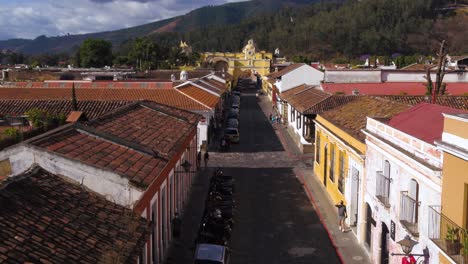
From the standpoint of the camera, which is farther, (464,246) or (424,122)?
(424,122)

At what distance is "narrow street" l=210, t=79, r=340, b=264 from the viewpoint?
18.2 metres

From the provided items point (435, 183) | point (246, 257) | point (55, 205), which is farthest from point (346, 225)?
point (55, 205)

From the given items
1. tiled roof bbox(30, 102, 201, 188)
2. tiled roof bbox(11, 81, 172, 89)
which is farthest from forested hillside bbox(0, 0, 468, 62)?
tiled roof bbox(30, 102, 201, 188)

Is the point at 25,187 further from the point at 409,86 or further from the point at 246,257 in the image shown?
the point at 409,86

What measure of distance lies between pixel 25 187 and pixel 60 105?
18128 millimetres

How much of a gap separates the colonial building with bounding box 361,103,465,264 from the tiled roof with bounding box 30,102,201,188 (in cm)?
636

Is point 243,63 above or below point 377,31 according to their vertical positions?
below

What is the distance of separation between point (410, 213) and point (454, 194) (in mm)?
3208

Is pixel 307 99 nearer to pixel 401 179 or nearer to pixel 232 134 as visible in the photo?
pixel 232 134

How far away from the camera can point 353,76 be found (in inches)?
1655

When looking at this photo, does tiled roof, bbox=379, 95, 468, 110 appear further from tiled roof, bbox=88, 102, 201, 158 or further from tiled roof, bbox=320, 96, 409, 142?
tiled roof, bbox=88, 102, 201, 158

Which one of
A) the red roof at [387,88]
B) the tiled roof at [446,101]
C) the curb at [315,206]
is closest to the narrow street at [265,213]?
the curb at [315,206]

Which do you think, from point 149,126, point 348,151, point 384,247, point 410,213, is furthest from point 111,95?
point 410,213

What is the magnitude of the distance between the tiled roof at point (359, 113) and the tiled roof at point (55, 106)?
36.2ft
